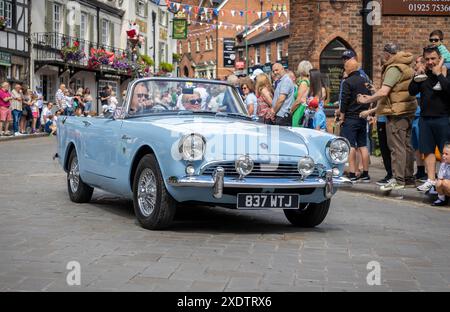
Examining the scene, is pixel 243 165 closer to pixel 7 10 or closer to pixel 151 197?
pixel 151 197

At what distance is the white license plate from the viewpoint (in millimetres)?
6852

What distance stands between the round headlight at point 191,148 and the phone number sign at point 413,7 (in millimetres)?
15940

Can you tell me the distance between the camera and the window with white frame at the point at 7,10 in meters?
34.9

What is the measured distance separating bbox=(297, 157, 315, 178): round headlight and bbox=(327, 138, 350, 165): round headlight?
1.01 ft

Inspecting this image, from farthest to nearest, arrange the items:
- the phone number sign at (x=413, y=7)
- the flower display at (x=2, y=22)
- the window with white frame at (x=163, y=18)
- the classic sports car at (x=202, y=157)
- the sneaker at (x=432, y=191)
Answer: the window with white frame at (x=163, y=18) < the flower display at (x=2, y=22) < the phone number sign at (x=413, y=7) < the sneaker at (x=432, y=191) < the classic sports car at (x=202, y=157)

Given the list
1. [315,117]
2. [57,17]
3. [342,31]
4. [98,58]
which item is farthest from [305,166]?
[98,58]

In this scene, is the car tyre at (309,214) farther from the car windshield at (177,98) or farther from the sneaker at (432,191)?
the sneaker at (432,191)

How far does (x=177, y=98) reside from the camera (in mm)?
8344

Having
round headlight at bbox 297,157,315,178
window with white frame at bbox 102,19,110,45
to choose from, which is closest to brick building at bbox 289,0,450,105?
round headlight at bbox 297,157,315,178

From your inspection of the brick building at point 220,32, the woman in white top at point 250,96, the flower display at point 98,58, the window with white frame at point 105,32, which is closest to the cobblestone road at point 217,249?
the woman in white top at point 250,96

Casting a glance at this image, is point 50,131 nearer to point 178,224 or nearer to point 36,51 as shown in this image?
point 36,51

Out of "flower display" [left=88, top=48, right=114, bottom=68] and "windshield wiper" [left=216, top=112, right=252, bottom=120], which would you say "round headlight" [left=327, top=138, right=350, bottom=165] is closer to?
"windshield wiper" [left=216, top=112, right=252, bottom=120]
